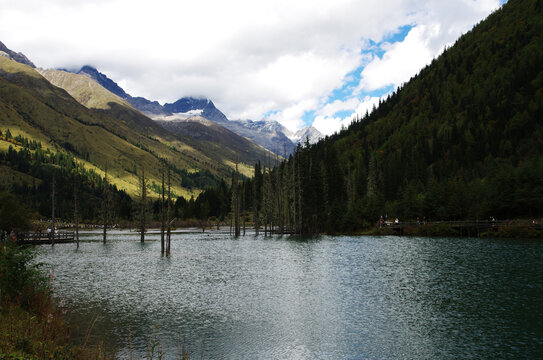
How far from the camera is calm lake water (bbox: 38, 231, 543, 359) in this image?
72.4ft

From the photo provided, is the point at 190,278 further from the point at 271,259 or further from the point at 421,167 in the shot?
the point at 421,167

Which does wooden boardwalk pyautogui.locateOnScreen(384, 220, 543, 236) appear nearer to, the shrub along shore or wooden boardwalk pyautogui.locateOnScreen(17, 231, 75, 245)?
the shrub along shore

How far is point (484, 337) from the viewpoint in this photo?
918 inches

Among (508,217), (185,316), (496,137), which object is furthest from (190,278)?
(496,137)

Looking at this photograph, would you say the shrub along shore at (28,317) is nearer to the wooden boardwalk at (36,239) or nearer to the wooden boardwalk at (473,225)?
the wooden boardwalk at (36,239)

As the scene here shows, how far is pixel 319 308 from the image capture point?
101ft

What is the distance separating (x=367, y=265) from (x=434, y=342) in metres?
30.8

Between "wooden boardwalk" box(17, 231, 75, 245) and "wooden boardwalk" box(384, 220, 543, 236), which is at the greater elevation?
"wooden boardwalk" box(384, 220, 543, 236)

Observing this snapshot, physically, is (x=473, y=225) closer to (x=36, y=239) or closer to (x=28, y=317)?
(x=28, y=317)

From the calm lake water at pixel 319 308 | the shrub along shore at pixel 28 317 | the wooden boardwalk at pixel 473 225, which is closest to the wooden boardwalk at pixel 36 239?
the calm lake water at pixel 319 308

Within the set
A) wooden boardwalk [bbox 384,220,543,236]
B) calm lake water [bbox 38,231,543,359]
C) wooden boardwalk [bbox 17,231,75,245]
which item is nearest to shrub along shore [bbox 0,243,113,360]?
calm lake water [bbox 38,231,543,359]

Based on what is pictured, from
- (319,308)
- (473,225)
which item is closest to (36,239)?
(319,308)

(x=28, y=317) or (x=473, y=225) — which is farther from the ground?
(x=473, y=225)

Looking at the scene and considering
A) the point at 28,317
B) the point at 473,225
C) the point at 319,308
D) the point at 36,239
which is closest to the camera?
the point at 28,317
